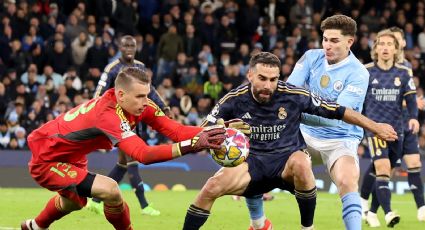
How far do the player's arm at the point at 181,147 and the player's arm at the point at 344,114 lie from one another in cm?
134

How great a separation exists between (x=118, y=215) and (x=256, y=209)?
173 centimetres

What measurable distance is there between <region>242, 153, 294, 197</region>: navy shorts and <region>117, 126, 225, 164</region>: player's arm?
1.12 m

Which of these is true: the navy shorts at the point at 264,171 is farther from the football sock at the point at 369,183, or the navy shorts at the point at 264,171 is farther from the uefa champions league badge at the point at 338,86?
the football sock at the point at 369,183

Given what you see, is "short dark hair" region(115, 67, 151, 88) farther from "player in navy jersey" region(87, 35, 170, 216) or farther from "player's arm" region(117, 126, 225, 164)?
"player in navy jersey" region(87, 35, 170, 216)

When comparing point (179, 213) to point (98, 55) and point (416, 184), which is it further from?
point (98, 55)

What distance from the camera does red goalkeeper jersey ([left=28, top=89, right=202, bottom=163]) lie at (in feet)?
26.7

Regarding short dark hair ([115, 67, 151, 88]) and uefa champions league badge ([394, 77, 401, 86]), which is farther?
uefa champions league badge ([394, 77, 401, 86])

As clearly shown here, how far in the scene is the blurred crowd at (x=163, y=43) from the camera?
65.9ft

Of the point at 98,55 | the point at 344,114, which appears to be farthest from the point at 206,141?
the point at 98,55

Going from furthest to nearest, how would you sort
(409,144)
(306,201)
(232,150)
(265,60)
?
1. (409,144)
2. (306,201)
3. (265,60)
4. (232,150)

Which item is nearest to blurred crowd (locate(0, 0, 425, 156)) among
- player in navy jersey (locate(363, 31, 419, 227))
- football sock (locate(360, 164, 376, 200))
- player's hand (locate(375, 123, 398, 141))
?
football sock (locate(360, 164, 376, 200))

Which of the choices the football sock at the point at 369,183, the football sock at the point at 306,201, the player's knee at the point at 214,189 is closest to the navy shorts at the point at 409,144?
the football sock at the point at 369,183

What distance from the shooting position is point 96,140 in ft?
28.0

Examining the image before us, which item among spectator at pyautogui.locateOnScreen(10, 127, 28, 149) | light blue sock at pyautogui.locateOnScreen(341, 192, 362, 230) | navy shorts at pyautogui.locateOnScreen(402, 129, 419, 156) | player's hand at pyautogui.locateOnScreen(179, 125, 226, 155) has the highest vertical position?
player's hand at pyautogui.locateOnScreen(179, 125, 226, 155)
